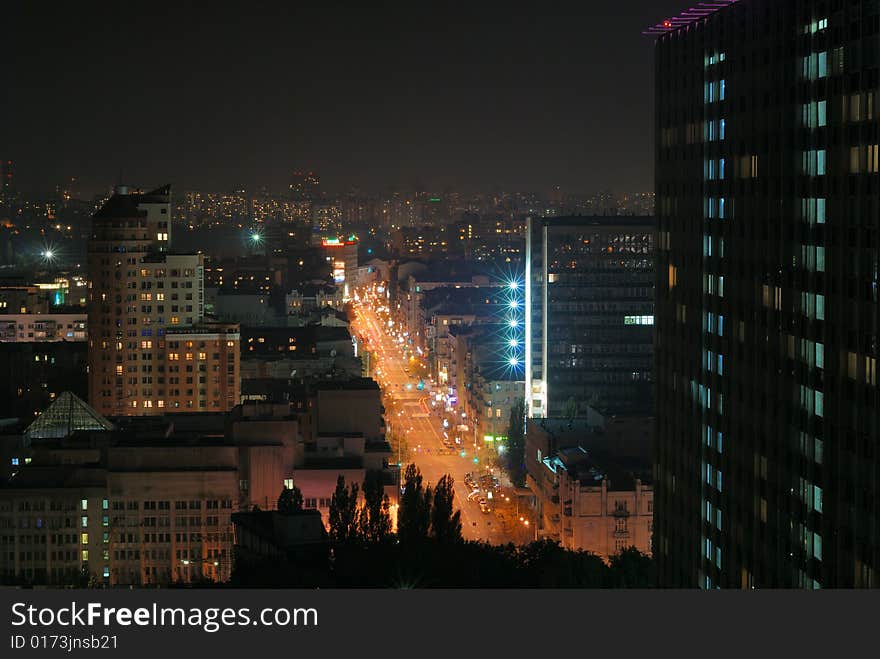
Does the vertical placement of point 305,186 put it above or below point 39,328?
above

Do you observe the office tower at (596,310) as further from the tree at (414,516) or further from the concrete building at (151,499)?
the tree at (414,516)

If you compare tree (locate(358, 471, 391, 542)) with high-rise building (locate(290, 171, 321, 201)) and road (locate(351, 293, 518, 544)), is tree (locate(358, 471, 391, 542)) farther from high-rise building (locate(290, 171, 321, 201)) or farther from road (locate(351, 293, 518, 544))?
high-rise building (locate(290, 171, 321, 201))

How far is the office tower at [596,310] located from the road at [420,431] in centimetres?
193

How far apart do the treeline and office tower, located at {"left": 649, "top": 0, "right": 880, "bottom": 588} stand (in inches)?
33.1

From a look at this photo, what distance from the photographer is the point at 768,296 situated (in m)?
8.91

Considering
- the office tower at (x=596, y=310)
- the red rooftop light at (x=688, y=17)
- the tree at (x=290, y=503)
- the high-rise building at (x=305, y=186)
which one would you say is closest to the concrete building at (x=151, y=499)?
the tree at (x=290, y=503)

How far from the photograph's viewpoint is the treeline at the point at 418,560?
1033 centimetres

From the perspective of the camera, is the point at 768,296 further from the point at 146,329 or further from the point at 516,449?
the point at 146,329

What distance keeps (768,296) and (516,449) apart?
39.1ft

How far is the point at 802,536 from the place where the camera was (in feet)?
26.6

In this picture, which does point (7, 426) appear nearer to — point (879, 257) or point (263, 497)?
point (263, 497)

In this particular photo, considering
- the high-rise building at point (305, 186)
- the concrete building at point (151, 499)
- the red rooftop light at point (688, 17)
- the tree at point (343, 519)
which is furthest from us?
the high-rise building at point (305, 186)

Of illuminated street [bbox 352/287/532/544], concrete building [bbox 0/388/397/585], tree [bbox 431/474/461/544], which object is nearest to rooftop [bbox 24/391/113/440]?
concrete building [bbox 0/388/397/585]

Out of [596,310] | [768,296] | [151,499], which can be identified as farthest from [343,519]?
[596,310]
